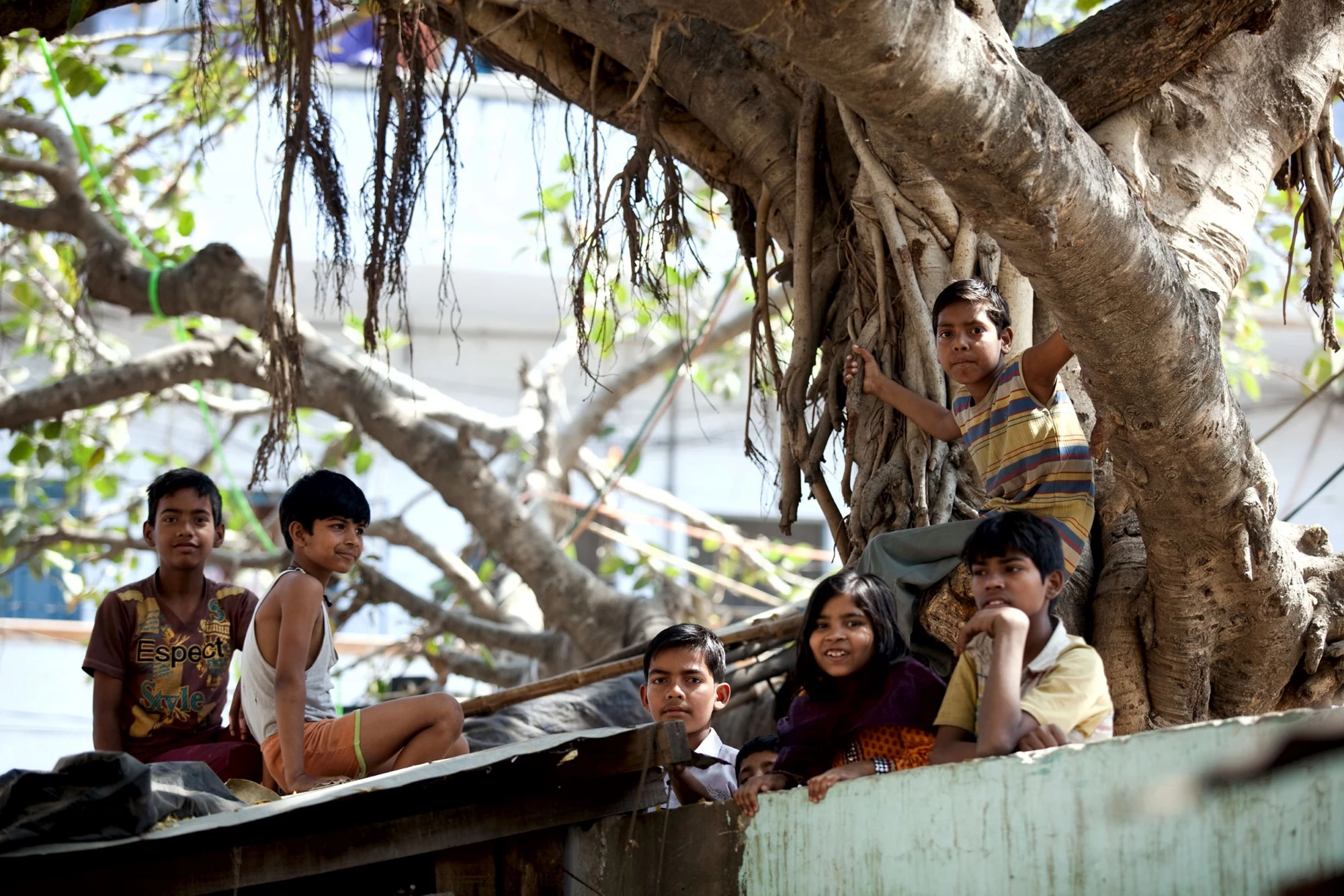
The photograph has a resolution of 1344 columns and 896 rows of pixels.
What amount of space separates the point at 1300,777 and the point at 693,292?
22.6 feet

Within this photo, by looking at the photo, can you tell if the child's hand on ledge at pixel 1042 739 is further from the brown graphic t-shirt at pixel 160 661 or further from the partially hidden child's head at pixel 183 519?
the partially hidden child's head at pixel 183 519

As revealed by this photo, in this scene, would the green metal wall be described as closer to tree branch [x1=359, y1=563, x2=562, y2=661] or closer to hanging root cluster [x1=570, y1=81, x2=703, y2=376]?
hanging root cluster [x1=570, y1=81, x2=703, y2=376]

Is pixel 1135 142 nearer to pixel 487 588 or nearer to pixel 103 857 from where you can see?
pixel 103 857

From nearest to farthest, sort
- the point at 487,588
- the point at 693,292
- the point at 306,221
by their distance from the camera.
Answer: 1. the point at 306,221
2. the point at 487,588
3. the point at 693,292

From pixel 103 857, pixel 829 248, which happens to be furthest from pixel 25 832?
pixel 829 248

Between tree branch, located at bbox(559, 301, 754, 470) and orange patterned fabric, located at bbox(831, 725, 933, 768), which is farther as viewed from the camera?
tree branch, located at bbox(559, 301, 754, 470)

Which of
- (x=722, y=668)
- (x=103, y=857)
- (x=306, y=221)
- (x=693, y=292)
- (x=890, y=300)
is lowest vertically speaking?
(x=103, y=857)

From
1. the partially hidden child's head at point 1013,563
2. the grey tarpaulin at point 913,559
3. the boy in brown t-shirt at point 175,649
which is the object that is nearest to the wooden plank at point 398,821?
the partially hidden child's head at point 1013,563

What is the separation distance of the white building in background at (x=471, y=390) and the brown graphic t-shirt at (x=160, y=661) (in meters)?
6.61

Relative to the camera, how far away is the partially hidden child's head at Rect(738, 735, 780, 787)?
313cm

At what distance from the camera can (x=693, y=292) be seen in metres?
8.70

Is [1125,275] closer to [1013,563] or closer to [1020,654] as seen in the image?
[1013,563]

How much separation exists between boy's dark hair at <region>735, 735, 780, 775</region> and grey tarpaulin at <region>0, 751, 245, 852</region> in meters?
1.25

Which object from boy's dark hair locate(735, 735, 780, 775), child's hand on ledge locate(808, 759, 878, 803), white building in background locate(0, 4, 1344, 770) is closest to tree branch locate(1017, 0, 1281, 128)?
boy's dark hair locate(735, 735, 780, 775)
